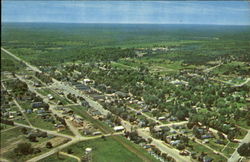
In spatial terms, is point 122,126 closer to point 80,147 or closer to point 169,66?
point 80,147

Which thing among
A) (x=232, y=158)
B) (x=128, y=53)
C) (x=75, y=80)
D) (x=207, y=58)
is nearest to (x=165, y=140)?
(x=232, y=158)

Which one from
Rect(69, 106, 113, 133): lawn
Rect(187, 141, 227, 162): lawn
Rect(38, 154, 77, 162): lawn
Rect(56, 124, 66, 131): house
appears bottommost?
Rect(38, 154, 77, 162): lawn

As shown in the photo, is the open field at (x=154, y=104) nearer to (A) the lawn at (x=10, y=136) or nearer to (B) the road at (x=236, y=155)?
(A) the lawn at (x=10, y=136)

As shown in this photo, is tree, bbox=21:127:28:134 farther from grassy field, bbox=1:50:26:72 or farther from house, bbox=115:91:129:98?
grassy field, bbox=1:50:26:72

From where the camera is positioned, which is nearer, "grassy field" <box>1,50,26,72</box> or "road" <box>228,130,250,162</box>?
"road" <box>228,130,250,162</box>

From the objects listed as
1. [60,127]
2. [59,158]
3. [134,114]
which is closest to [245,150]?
Answer: [59,158]

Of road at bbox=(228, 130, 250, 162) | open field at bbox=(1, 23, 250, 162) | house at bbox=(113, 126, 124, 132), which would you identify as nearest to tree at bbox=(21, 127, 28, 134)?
open field at bbox=(1, 23, 250, 162)

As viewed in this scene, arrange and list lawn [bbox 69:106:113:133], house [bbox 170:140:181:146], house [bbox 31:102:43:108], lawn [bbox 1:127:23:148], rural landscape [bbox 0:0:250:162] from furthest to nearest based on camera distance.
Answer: house [bbox 31:102:43:108] < lawn [bbox 69:106:113:133] < lawn [bbox 1:127:23:148] < house [bbox 170:140:181:146] < rural landscape [bbox 0:0:250:162]

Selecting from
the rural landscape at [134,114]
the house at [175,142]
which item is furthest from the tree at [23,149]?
the house at [175,142]
